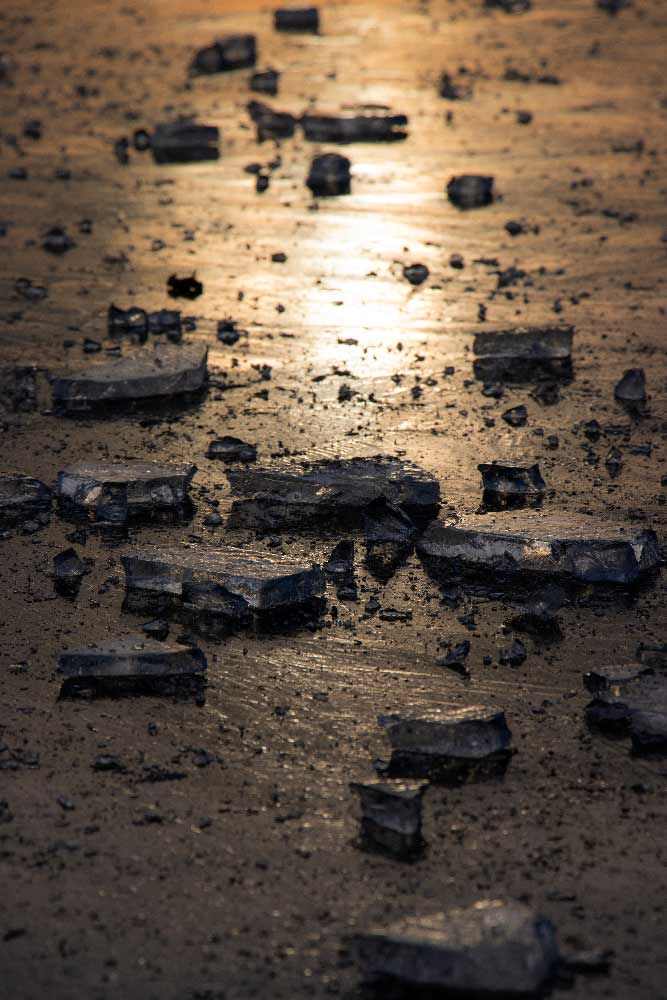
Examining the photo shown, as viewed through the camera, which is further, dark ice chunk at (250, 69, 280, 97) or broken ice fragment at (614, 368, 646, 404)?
dark ice chunk at (250, 69, 280, 97)

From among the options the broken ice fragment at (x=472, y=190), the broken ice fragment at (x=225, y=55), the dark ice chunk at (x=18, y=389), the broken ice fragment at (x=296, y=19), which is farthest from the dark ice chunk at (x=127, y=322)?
the broken ice fragment at (x=296, y=19)

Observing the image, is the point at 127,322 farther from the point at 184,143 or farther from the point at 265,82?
the point at 265,82

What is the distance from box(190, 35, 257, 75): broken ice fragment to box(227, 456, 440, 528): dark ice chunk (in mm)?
6719

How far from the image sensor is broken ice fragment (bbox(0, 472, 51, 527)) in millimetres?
4074

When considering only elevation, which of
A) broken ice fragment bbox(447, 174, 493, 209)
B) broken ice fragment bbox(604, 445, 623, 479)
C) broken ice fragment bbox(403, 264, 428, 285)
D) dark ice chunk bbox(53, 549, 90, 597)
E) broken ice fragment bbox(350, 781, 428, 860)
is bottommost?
broken ice fragment bbox(350, 781, 428, 860)

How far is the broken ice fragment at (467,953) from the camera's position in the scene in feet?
7.54

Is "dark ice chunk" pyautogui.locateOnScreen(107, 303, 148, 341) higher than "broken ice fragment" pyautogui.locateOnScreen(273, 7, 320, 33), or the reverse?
"broken ice fragment" pyautogui.locateOnScreen(273, 7, 320, 33)

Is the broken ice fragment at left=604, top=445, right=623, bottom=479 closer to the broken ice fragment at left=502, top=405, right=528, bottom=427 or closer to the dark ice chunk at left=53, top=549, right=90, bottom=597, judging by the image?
the broken ice fragment at left=502, top=405, right=528, bottom=427

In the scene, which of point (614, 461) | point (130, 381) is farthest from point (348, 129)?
point (614, 461)

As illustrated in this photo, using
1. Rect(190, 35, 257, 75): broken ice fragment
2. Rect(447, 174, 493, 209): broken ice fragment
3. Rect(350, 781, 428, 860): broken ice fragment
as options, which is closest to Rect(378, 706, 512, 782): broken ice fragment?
Rect(350, 781, 428, 860): broken ice fragment

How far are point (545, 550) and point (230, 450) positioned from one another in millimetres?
1211

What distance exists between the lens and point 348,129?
328 inches

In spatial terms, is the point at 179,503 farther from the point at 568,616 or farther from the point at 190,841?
the point at 190,841

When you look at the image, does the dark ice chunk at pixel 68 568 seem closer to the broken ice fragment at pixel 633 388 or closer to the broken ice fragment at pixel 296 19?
the broken ice fragment at pixel 633 388
